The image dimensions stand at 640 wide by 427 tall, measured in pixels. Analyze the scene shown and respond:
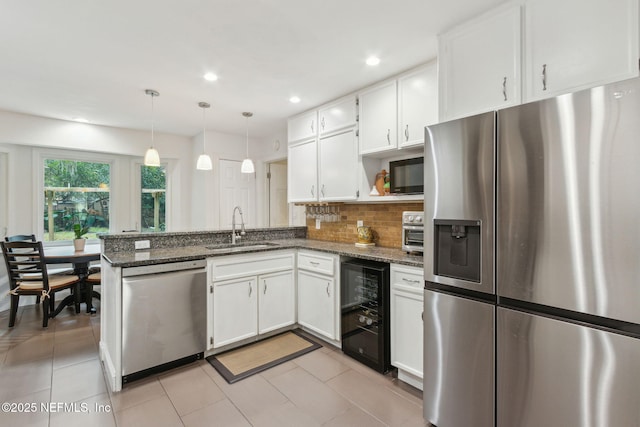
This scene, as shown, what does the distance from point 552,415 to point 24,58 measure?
13.5ft

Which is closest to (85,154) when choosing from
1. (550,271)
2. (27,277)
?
(27,277)

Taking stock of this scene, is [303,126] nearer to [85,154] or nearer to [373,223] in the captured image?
[373,223]

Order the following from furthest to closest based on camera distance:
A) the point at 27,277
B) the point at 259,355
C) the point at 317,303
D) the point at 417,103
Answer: the point at 27,277
the point at 317,303
the point at 259,355
the point at 417,103

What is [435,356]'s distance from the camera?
1.79 m

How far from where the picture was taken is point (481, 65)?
1857 mm

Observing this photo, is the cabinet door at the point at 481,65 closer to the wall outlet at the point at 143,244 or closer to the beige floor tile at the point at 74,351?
the wall outlet at the point at 143,244

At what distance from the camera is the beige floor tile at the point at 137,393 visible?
6.82 ft

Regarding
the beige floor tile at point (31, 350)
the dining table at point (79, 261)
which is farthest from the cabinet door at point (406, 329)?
the dining table at point (79, 261)

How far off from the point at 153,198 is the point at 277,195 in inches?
82.0

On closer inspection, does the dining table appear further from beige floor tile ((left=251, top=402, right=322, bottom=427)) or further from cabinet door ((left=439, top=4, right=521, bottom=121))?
cabinet door ((left=439, top=4, right=521, bottom=121))

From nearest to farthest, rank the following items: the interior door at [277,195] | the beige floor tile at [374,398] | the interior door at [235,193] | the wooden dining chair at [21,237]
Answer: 1. the beige floor tile at [374,398]
2. the wooden dining chair at [21,237]
3. the interior door at [235,193]
4. the interior door at [277,195]

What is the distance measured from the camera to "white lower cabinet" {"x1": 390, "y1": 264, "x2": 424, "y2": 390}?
7.18 feet

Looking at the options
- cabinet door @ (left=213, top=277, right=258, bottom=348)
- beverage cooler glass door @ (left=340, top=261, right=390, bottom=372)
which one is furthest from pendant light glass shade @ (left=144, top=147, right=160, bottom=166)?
beverage cooler glass door @ (left=340, top=261, right=390, bottom=372)

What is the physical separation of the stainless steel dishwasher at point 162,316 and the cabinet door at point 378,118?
1.86 m
